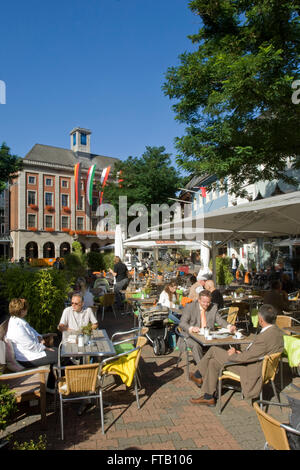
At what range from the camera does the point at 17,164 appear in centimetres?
2420

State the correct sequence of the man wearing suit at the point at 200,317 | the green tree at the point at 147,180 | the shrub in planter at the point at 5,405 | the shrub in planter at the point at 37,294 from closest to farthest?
the shrub in planter at the point at 5,405
the man wearing suit at the point at 200,317
the shrub in planter at the point at 37,294
the green tree at the point at 147,180

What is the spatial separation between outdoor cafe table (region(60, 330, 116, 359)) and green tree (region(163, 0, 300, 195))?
534 centimetres

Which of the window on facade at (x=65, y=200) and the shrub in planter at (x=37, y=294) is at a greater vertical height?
the window on facade at (x=65, y=200)

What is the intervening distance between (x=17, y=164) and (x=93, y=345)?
22.1 metres

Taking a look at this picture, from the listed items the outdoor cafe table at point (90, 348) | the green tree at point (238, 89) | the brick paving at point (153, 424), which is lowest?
the brick paving at point (153, 424)

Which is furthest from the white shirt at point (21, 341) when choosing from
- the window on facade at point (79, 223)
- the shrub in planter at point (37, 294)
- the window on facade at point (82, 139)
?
the window on facade at point (82, 139)

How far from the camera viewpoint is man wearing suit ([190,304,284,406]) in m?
4.09

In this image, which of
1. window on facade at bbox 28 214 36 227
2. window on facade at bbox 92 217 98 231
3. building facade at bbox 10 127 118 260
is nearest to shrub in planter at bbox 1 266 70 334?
building facade at bbox 10 127 118 260

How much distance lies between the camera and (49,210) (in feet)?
169

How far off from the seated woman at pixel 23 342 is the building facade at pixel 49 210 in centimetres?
4543

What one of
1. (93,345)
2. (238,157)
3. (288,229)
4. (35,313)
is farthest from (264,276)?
(93,345)

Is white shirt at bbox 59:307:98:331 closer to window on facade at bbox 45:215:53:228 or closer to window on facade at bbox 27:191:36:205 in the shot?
window on facade at bbox 27:191:36:205

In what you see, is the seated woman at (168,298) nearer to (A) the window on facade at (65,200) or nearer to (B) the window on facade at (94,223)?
(A) the window on facade at (65,200)

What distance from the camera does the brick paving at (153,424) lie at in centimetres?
346
